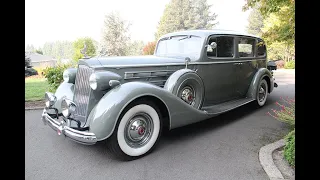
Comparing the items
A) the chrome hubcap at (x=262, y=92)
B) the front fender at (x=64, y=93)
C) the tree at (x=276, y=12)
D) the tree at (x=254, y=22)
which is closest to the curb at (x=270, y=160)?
the chrome hubcap at (x=262, y=92)

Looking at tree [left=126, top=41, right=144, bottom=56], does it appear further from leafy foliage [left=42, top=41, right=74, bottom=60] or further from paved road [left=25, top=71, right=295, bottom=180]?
paved road [left=25, top=71, right=295, bottom=180]

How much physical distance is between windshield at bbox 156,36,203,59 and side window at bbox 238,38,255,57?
125cm

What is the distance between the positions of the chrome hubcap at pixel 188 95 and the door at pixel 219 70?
18.4 inches

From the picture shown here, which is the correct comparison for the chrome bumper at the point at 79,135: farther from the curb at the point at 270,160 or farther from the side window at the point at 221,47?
the side window at the point at 221,47

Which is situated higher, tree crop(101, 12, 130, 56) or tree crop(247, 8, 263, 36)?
tree crop(247, 8, 263, 36)

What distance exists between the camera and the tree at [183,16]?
26.0 m

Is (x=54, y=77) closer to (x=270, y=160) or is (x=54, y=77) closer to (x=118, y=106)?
(x=118, y=106)

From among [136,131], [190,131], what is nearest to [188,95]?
[190,131]

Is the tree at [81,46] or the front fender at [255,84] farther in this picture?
the tree at [81,46]

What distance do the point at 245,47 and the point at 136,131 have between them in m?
3.58

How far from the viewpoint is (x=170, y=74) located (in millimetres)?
3951

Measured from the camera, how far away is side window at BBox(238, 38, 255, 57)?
504cm

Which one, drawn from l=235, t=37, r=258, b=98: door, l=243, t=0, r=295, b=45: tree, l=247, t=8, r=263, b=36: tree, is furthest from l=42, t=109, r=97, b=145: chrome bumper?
l=247, t=8, r=263, b=36: tree

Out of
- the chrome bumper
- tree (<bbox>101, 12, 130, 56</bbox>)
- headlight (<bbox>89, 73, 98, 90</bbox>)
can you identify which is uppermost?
tree (<bbox>101, 12, 130, 56</bbox>)
